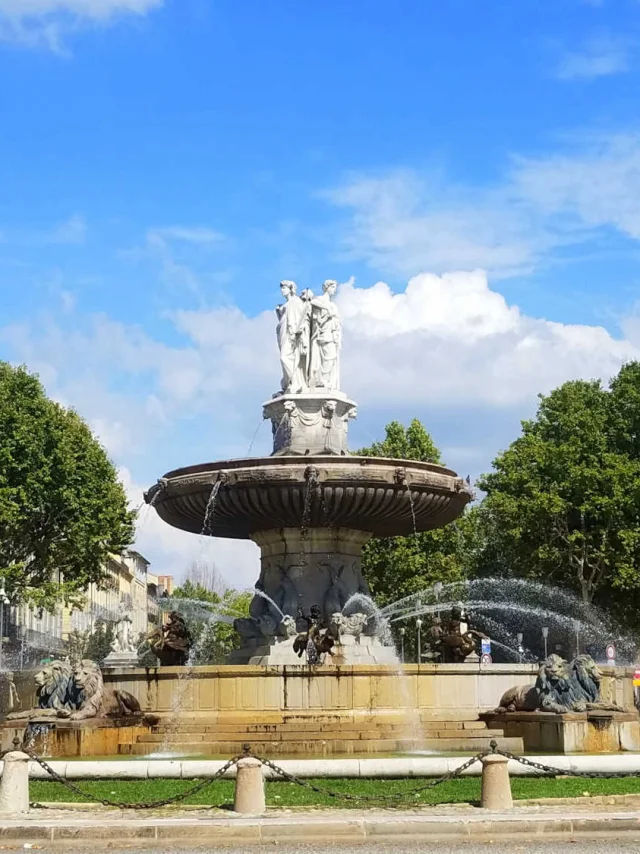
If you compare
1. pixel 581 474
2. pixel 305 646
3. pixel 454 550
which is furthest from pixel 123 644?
pixel 454 550

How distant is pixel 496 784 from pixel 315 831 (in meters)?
1.76

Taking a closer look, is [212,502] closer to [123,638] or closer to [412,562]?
[123,638]

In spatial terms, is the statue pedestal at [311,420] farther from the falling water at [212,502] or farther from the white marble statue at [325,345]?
the falling water at [212,502]

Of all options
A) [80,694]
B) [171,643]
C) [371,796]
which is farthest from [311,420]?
[371,796]

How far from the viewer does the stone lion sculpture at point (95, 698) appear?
17.0m

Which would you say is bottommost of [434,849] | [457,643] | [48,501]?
[434,849]

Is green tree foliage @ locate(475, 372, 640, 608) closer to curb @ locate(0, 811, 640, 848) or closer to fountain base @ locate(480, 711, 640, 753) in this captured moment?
fountain base @ locate(480, 711, 640, 753)

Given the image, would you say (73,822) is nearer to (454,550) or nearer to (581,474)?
(581,474)

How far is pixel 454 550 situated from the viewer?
162 feet

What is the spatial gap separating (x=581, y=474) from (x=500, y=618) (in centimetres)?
1029

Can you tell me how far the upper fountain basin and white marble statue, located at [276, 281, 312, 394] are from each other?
2997mm

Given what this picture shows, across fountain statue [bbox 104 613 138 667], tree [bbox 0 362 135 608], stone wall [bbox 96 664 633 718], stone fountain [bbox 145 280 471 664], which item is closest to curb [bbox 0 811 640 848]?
stone wall [bbox 96 664 633 718]

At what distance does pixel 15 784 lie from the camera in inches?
440

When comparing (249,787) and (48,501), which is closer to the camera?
Answer: (249,787)
